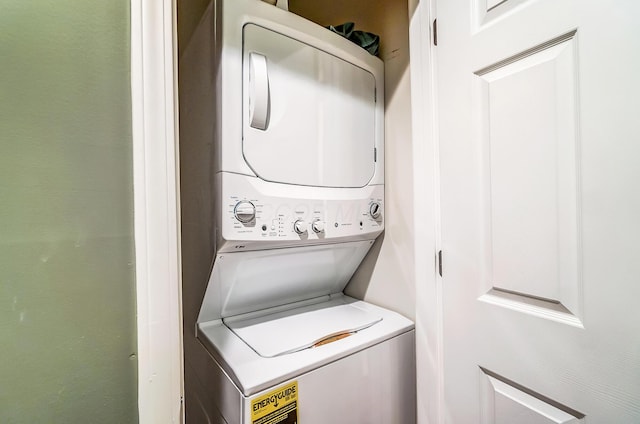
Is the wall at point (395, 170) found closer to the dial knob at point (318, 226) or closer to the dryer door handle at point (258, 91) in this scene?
the dial knob at point (318, 226)

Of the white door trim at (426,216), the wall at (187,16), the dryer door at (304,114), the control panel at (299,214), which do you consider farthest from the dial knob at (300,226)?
the wall at (187,16)

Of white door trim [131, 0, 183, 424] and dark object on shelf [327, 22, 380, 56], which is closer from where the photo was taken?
white door trim [131, 0, 183, 424]

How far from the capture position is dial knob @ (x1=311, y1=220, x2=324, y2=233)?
1.24 meters

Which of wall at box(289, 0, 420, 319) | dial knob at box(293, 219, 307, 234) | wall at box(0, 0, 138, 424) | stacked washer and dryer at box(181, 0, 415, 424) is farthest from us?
wall at box(289, 0, 420, 319)

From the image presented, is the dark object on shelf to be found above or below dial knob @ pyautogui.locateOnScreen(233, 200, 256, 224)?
above

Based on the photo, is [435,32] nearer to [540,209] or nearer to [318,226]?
[540,209]

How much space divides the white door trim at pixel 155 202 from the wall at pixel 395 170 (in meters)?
1.10

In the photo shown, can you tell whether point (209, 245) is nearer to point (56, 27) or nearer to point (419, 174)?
point (56, 27)

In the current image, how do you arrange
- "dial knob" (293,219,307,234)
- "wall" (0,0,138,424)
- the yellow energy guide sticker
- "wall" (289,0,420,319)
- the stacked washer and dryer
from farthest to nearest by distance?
"wall" (289,0,420,319), "dial knob" (293,219,307,234), the stacked washer and dryer, the yellow energy guide sticker, "wall" (0,0,138,424)

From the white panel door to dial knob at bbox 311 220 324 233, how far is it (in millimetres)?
529

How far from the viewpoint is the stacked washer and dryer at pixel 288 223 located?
3.40ft

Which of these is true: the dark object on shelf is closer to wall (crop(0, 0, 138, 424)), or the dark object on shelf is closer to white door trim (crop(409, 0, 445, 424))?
white door trim (crop(409, 0, 445, 424))

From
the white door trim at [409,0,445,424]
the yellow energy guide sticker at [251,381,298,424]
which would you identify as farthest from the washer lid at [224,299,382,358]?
the white door trim at [409,0,445,424]

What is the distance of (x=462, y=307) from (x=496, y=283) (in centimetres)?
18
